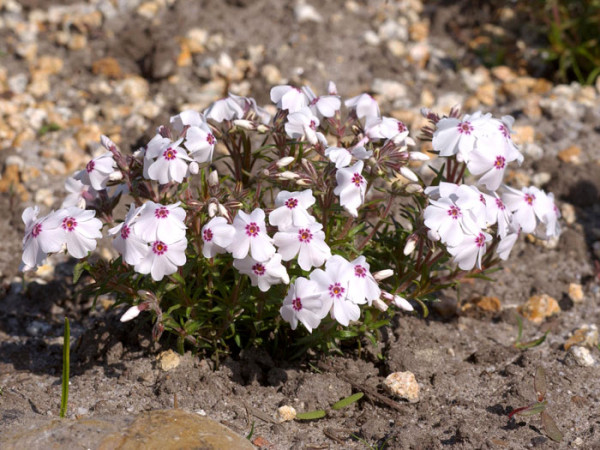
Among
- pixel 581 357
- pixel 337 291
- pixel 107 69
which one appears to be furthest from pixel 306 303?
pixel 107 69

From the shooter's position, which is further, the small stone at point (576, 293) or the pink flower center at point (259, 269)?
the small stone at point (576, 293)

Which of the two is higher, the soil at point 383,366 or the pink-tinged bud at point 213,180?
the pink-tinged bud at point 213,180

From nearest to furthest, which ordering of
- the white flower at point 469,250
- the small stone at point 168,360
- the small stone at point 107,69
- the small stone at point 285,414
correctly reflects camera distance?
the white flower at point 469,250 → the small stone at point 285,414 → the small stone at point 168,360 → the small stone at point 107,69

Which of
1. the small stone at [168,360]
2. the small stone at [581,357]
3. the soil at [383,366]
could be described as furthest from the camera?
the small stone at [581,357]

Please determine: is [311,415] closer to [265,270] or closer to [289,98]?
[265,270]

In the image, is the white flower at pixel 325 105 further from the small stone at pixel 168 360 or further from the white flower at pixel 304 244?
the small stone at pixel 168 360

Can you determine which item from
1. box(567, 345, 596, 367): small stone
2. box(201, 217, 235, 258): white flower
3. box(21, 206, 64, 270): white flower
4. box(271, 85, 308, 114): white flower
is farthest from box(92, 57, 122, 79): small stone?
box(567, 345, 596, 367): small stone

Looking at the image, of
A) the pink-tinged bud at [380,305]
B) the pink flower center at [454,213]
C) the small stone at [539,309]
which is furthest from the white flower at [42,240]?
the small stone at [539,309]
